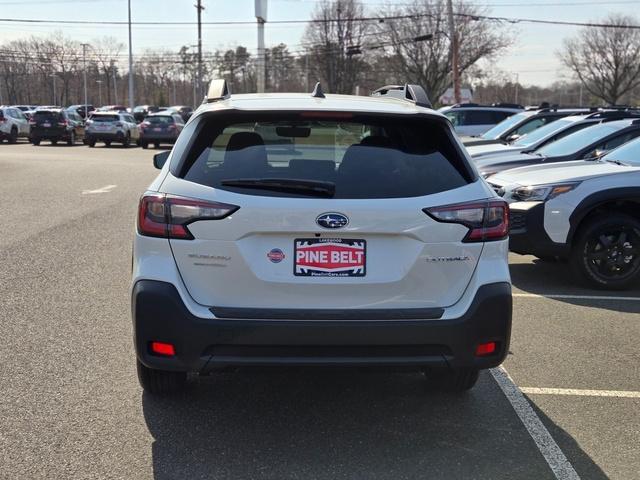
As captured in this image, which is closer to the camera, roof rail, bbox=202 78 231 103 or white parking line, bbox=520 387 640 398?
roof rail, bbox=202 78 231 103

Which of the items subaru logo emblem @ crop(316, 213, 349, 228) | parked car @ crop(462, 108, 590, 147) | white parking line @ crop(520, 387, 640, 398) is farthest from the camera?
parked car @ crop(462, 108, 590, 147)

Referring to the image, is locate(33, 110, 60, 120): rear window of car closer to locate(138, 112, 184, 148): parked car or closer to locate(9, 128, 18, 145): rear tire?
locate(9, 128, 18, 145): rear tire

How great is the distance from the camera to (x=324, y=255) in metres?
3.24

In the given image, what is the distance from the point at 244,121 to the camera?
3.53 meters

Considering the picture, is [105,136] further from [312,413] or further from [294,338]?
[294,338]

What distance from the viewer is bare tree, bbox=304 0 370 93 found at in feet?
238

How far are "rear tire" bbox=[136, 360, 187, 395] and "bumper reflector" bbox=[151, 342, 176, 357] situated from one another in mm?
527

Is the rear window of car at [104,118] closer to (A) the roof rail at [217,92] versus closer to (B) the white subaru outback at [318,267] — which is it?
(A) the roof rail at [217,92]

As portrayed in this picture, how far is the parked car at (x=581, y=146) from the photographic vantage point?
9031 millimetres

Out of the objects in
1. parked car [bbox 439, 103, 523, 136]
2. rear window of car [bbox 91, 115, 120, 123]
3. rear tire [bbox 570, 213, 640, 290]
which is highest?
rear window of car [bbox 91, 115, 120, 123]

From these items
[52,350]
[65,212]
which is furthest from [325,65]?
[52,350]

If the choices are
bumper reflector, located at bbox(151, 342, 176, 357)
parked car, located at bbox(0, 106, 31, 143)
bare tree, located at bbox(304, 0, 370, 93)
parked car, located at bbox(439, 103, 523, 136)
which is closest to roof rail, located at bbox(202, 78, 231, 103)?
bumper reflector, located at bbox(151, 342, 176, 357)

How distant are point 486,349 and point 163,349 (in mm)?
1594

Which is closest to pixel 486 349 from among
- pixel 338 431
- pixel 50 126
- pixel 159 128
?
pixel 338 431
